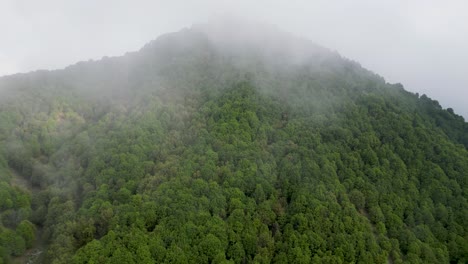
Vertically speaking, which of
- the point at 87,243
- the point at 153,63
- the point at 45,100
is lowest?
the point at 87,243

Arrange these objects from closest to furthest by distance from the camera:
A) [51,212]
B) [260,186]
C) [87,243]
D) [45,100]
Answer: [87,243] < [51,212] < [260,186] < [45,100]

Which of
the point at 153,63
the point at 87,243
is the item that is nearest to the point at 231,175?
the point at 87,243

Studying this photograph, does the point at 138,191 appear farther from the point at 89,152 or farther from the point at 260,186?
the point at 260,186

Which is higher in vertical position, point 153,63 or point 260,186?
point 153,63

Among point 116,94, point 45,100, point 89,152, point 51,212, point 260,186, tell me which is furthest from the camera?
point 116,94

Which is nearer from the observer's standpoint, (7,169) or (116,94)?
(7,169)

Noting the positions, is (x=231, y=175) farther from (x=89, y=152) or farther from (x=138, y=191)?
(x=89, y=152)
